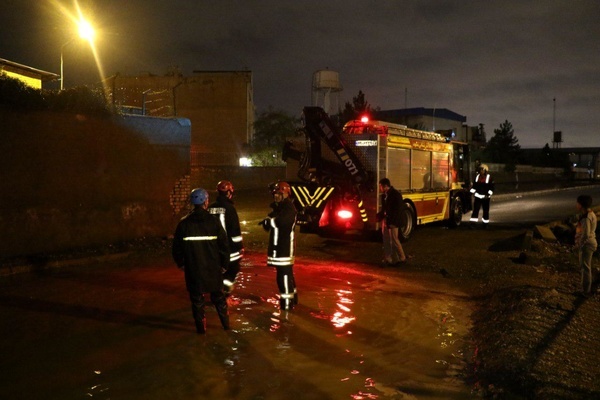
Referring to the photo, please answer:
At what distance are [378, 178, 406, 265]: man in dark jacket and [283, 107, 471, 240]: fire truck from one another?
1369mm

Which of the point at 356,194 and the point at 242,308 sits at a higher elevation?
the point at 356,194

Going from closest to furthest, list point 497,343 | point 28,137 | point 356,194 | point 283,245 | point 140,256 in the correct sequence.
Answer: point 497,343 → point 283,245 → point 28,137 → point 140,256 → point 356,194

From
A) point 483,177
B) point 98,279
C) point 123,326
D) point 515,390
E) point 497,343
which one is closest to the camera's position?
point 515,390

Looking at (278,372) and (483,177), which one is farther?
(483,177)

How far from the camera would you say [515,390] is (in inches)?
184

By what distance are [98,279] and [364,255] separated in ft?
18.6

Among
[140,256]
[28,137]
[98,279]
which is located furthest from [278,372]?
[28,137]

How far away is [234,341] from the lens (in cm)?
601

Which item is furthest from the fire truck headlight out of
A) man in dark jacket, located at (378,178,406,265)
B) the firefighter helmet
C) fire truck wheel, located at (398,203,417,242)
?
the firefighter helmet

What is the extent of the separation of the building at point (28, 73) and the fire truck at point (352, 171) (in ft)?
40.3

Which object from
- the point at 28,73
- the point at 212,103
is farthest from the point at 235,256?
the point at 212,103

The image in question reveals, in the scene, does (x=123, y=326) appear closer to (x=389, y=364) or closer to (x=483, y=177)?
(x=389, y=364)

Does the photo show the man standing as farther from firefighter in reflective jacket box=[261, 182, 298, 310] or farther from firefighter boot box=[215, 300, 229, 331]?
firefighter boot box=[215, 300, 229, 331]

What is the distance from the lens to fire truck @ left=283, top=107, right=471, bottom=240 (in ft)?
42.4
